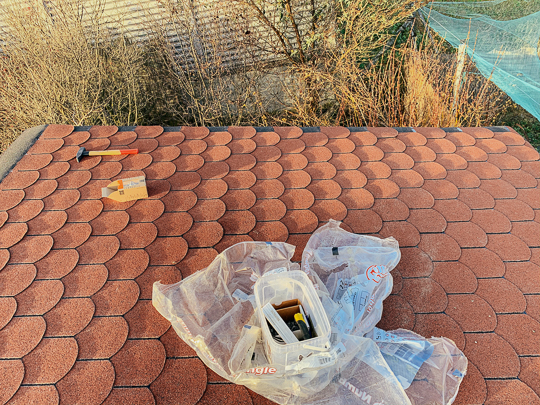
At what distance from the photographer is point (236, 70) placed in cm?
680

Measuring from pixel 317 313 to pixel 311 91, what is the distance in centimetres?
555

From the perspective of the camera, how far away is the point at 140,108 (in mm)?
6668

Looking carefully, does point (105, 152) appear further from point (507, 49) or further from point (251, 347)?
point (507, 49)

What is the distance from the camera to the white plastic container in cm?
138

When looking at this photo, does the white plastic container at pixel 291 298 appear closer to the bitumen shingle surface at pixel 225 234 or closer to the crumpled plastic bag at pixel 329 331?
the crumpled plastic bag at pixel 329 331

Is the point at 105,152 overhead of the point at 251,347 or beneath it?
overhead

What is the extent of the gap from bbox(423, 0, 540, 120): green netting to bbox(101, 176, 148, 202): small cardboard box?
14.1 feet

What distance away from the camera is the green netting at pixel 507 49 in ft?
15.1

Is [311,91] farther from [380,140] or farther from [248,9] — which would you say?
[380,140]

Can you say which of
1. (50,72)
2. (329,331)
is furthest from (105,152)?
(50,72)

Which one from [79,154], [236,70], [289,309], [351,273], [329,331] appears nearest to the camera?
[329,331]

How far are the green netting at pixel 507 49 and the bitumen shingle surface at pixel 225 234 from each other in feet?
6.52


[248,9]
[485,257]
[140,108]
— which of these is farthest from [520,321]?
[140,108]

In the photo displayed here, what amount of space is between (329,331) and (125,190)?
1791 mm
